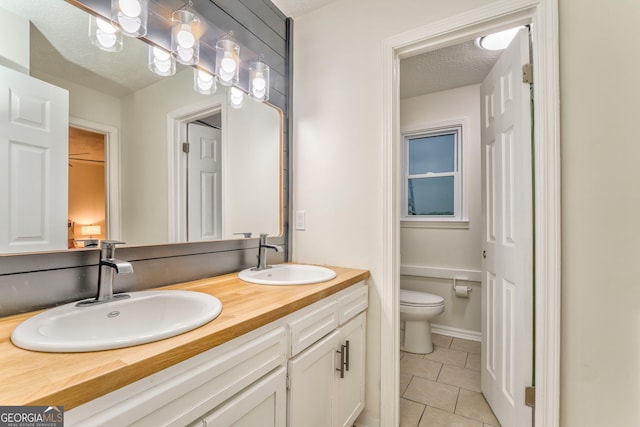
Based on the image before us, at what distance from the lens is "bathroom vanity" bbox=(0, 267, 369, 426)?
0.55 metres

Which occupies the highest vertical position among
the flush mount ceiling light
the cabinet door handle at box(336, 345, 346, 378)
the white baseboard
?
the flush mount ceiling light

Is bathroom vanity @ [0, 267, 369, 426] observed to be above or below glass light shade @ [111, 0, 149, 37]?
below

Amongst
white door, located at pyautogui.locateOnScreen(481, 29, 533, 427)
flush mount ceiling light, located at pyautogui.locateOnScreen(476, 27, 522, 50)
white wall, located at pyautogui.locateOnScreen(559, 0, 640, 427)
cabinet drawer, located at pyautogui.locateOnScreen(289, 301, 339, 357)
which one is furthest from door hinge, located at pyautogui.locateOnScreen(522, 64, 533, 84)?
cabinet drawer, located at pyautogui.locateOnScreen(289, 301, 339, 357)

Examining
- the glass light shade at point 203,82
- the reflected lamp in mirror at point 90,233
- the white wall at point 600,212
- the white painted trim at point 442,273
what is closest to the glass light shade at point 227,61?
the glass light shade at point 203,82

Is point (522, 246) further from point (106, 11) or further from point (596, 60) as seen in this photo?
point (106, 11)

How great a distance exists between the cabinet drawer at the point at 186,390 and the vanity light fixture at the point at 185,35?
122 centimetres

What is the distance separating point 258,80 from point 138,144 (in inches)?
31.0

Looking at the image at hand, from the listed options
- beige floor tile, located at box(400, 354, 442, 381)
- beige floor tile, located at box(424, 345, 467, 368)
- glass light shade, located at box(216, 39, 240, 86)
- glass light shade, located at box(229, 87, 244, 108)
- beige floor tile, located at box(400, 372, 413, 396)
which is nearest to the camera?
glass light shade, located at box(216, 39, 240, 86)

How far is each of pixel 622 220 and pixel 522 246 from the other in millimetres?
390

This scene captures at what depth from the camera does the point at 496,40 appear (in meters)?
2.09

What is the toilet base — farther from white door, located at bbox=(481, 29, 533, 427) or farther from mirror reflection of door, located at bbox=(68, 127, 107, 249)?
mirror reflection of door, located at bbox=(68, 127, 107, 249)

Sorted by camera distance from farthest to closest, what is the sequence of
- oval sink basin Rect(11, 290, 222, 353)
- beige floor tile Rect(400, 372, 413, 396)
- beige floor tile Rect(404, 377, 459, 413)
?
beige floor tile Rect(400, 372, 413, 396) → beige floor tile Rect(404, 377, 459, 413) → oval sink basin Rect(11, 290, 222, 353)

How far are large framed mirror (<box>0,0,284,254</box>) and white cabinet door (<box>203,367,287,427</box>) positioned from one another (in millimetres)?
720

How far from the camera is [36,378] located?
532 mm
